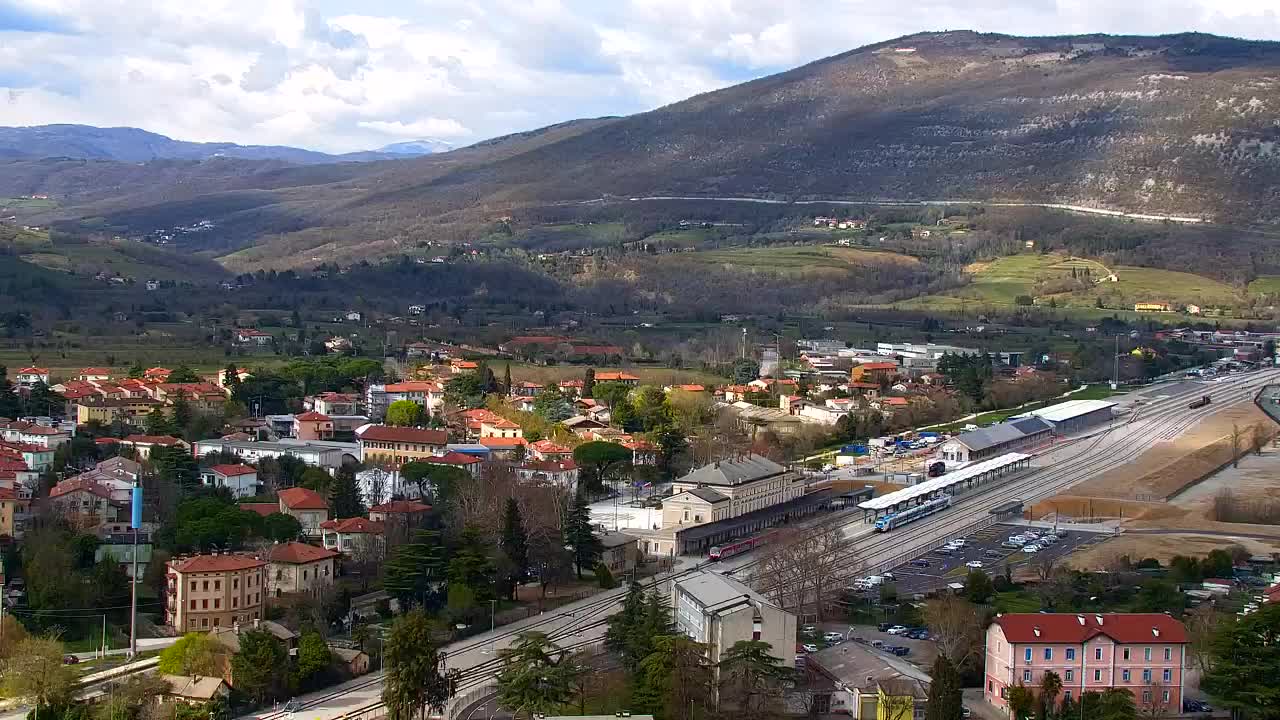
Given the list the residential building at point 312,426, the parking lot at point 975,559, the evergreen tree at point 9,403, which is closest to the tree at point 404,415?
the residential building at point 312,426

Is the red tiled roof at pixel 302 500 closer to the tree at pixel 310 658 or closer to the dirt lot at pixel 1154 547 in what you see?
the tree at pixel 310 658

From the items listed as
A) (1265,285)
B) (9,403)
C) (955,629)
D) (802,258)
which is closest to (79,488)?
(9,403)

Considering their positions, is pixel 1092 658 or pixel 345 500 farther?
pixel 345 500

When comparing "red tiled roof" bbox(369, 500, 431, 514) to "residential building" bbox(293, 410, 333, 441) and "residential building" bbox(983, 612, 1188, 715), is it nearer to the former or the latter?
"residential building" bbox(293, 410, 333, 441)

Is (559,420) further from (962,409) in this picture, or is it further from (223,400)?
(962,409)

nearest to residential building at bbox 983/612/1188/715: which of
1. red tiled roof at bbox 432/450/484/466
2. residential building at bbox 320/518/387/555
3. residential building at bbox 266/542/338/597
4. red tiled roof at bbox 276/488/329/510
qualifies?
residential building at bbox 266/542/338/597

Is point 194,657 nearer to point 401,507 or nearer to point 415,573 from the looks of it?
point 415,573

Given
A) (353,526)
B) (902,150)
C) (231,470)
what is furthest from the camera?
(902,150)
